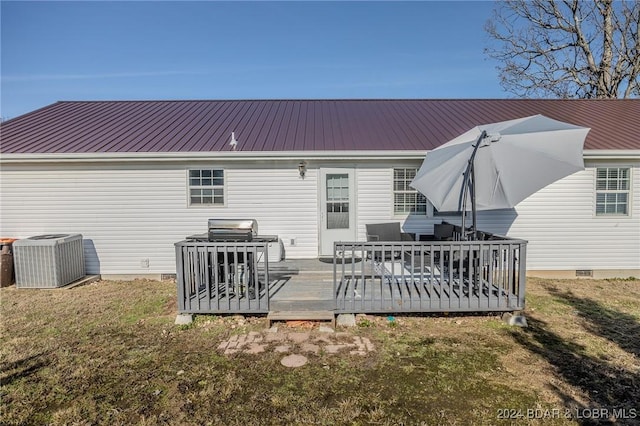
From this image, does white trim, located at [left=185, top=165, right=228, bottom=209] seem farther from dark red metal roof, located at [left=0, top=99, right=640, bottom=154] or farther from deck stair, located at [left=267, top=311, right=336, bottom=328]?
deck stair, located at [left=267, top=311, right=336, bottom=328]

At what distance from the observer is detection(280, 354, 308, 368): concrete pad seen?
3949 mm

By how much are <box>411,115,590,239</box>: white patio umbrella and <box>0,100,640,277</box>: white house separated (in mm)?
2507

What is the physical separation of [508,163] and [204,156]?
576cm

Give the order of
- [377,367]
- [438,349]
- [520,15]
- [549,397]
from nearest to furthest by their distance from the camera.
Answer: [549,397] < [377,367] < [438,349] < [520,15]

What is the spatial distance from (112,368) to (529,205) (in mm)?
8218

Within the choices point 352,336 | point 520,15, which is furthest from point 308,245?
point 520,15

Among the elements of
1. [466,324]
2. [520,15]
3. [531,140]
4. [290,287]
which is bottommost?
[466,324]

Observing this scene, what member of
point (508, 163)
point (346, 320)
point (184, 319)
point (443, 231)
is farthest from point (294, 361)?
point (443, 231)

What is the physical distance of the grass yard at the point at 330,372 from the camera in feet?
10.1

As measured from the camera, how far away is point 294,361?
4.02 metres

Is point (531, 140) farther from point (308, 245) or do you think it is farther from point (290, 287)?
point (308, 245)

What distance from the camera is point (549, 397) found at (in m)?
3.28

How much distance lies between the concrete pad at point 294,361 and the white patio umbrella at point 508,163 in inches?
116

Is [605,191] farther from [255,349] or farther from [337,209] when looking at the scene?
[255,349]
